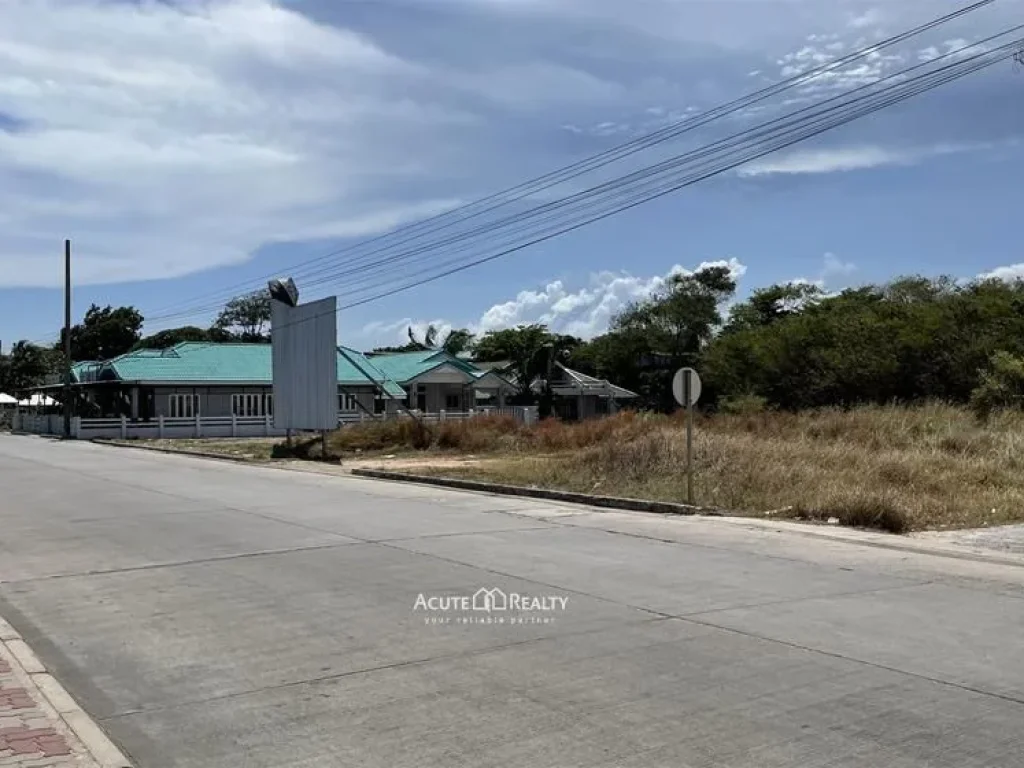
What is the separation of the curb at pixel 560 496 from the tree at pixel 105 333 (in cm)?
8334

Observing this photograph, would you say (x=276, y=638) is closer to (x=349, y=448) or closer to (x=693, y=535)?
(x=693, y=535)

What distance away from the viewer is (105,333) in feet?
328

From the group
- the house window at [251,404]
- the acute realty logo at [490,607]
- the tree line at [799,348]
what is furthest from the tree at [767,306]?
the acute realty logo at [490,607]

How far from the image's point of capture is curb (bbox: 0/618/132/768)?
509 cm

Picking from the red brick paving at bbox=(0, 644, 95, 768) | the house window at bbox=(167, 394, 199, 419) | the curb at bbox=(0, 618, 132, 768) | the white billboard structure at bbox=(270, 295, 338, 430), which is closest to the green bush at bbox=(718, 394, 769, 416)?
the white billboard structure at bbox=(270, 295, 338, 430)

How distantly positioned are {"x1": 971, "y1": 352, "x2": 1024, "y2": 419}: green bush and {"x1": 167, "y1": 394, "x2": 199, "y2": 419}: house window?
1652 inches

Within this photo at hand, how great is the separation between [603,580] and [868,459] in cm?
1107

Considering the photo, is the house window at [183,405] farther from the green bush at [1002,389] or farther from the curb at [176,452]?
the green bush at [1002,389]

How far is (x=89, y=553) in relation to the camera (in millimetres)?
12117

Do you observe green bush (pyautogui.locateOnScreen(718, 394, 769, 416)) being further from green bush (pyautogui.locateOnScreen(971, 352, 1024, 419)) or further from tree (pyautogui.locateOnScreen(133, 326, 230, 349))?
tree (pyautogui.locateOnScreen(133, 326, 230, 349))

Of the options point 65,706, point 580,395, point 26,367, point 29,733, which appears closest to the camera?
point 29,733

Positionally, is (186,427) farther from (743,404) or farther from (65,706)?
(65,706)

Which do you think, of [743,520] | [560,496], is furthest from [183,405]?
[743,520]

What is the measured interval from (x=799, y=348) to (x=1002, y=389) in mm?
14243
